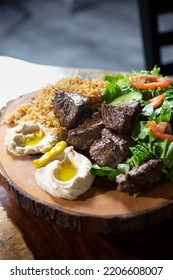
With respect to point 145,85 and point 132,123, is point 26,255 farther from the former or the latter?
point 145,85

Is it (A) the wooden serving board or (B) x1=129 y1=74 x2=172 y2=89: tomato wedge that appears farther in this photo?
(B) x1=129 y1=74 x2=172 y2=89: tomato wedge

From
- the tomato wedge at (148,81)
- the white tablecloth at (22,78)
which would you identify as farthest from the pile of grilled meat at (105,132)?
the white tablecloth at (22,78)

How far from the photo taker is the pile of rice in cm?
320

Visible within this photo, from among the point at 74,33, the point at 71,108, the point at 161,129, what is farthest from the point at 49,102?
the point at 74,33

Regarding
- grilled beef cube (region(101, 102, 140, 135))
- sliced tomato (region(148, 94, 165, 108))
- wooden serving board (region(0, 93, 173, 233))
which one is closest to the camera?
wooden serving board (region(0, 93, 173, 233))

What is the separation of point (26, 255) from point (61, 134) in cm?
75

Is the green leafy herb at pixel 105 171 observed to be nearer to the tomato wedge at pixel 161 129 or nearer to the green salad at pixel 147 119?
the green salad at pixel 147 119

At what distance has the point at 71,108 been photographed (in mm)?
3084

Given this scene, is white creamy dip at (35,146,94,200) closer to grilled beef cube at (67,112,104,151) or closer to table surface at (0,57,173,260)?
grilled beef cube at (67,112,104,151)

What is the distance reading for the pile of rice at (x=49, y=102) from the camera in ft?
10.5

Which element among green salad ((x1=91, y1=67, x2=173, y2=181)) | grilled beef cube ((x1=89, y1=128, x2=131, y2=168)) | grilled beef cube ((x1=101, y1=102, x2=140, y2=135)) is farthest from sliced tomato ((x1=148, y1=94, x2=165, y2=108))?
grilled beef cube ((x1=89, y1=128, x2=131, y2=168))

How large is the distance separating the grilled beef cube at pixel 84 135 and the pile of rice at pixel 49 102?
13 cm

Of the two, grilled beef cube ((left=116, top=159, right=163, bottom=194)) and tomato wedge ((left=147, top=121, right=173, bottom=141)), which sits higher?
tomato wedge ((left=147, top=121, right=173, bottom=141))

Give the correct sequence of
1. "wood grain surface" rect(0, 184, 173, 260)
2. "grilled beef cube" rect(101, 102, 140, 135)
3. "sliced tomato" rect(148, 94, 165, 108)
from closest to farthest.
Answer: "wood grain surface" rect(0, 184, 173, 260), "grilled beef cube" rect(101, 102, 140, 135), "sliced tomato" rect(148, 94, 165, 108)
